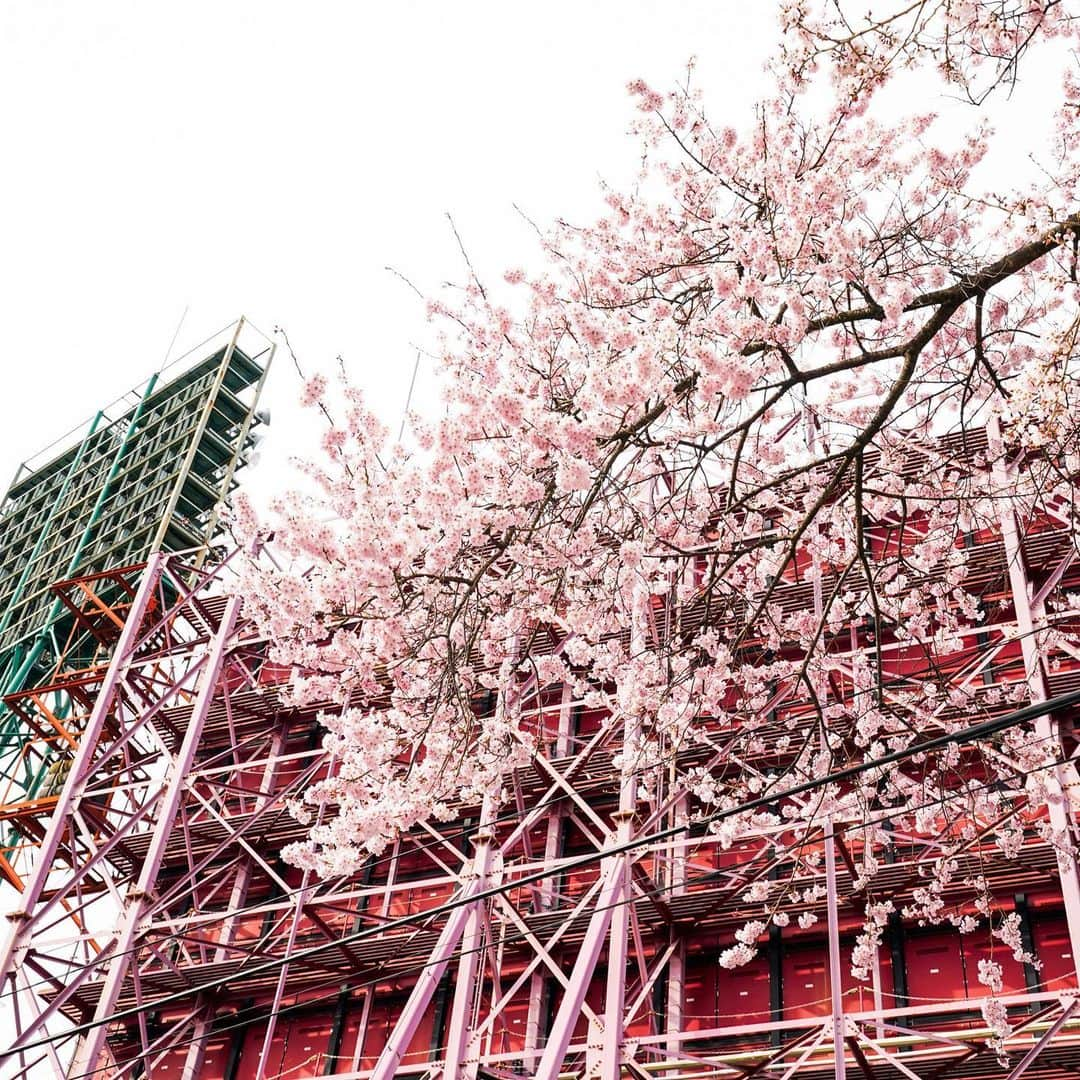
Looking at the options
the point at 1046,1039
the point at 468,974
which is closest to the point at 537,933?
the point at 468,974

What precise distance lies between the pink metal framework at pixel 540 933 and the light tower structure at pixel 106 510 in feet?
25.4

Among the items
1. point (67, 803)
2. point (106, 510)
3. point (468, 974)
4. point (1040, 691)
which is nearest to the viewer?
point (1040, 691)

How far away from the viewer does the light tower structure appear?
28938 mm

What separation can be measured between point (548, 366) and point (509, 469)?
2.85ft

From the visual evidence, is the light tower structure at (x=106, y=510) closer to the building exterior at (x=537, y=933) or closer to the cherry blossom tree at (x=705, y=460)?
the building exterior at (x=537, y=933)

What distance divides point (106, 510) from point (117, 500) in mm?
396

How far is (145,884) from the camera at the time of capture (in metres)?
15.4

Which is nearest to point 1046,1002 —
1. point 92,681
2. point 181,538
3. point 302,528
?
point 302,528

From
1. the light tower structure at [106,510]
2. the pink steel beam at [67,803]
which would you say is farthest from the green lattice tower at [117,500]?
the pink steel beam at [67,803]

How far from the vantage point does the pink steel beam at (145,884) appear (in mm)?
14164

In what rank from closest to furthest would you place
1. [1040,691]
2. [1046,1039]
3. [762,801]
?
[762,801] < [1046,1039] < [1040,691]

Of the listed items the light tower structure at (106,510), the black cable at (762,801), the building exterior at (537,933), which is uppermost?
the light tower structure at (106,510)

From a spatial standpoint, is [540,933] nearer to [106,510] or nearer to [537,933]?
[537,933]

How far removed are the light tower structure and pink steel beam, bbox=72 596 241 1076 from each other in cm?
781
